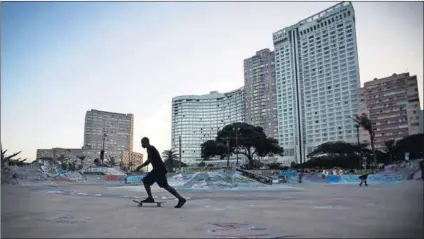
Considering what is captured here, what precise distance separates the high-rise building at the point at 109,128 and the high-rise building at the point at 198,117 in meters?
14.9

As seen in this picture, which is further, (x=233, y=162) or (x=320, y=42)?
(x=320, y=42)

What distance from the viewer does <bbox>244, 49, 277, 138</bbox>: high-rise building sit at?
10569cm

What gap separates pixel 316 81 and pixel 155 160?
108583 millimetres

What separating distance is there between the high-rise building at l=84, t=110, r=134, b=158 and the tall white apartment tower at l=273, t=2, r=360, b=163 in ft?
173

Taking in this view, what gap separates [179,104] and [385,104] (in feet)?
190

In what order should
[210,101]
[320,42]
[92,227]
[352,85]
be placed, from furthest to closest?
[320,42] < [352,85] < [210,101] < [92,227]

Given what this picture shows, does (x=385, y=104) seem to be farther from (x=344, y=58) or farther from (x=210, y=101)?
(x=210, y=101)

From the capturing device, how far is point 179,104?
63844 mm

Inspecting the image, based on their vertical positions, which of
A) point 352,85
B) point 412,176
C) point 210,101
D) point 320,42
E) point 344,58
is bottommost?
point 412,176

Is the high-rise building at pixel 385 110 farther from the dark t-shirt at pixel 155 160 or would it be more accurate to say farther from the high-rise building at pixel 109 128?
the dark t-shirt at pixel 155 160

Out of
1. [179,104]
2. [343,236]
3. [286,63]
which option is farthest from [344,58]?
[343,236]

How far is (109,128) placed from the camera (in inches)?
3472

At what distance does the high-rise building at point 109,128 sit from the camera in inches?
3266

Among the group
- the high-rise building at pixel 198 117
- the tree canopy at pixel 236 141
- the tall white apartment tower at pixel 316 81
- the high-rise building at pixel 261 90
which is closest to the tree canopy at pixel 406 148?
the tree canopy at pixel 236 141
